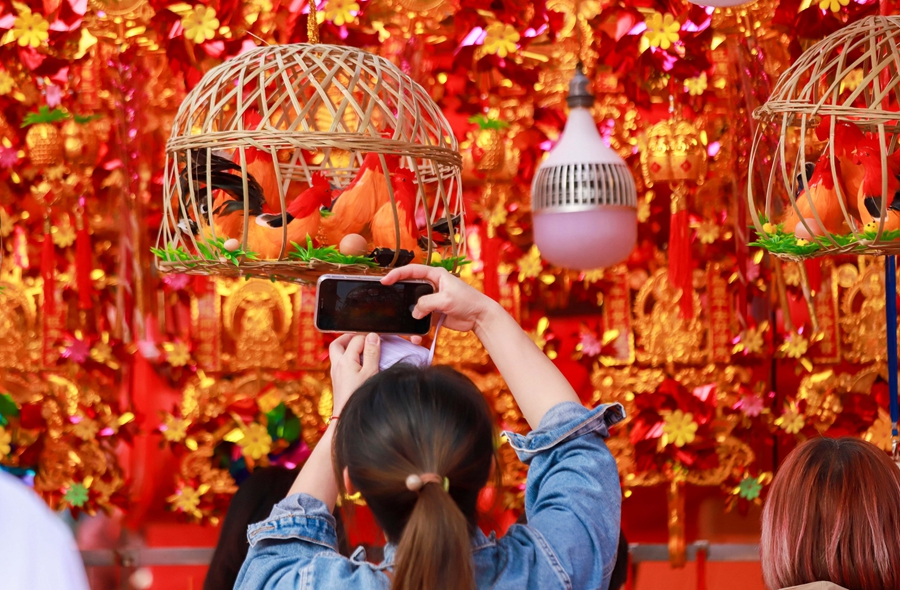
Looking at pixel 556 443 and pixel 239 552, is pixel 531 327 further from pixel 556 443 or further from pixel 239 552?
pixel 556 443

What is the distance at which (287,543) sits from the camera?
33.1 inches

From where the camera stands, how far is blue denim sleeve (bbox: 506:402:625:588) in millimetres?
839

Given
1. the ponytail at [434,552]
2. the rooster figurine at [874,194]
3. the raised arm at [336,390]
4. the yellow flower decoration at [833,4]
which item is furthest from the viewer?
the yellow flower decoration at [833,4]

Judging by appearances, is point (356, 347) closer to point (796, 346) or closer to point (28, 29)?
point (796, 346)

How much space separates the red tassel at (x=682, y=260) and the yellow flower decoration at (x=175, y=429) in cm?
113

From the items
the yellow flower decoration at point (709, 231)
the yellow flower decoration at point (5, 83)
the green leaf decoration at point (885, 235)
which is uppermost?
the yellow flower decoration at point (5, 83)

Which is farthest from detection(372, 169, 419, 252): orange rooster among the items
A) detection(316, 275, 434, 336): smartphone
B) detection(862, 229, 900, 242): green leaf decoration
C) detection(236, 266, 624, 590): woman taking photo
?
detection(862, 229, 900, 242): green leaf decoration

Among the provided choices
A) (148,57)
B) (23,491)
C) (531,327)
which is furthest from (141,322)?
(23,491)

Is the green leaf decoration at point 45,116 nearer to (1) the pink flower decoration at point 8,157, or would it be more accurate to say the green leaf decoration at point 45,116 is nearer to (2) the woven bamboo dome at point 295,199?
(1) the pink flower decoration at point 8,157

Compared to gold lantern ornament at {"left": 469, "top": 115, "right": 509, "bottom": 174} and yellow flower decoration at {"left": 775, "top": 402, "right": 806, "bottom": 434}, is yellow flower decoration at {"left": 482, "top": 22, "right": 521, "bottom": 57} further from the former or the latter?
yellow flower decoration at {"left": 775, "top": 402, "right": 806, "bottom": 434}

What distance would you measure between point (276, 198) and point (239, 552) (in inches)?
20.0

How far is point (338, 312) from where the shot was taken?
1043 mm

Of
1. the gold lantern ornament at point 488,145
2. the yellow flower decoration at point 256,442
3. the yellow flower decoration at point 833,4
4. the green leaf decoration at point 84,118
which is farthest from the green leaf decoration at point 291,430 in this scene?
the yellow flower decoration at point 833,4

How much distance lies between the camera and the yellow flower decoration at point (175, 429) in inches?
84.9
